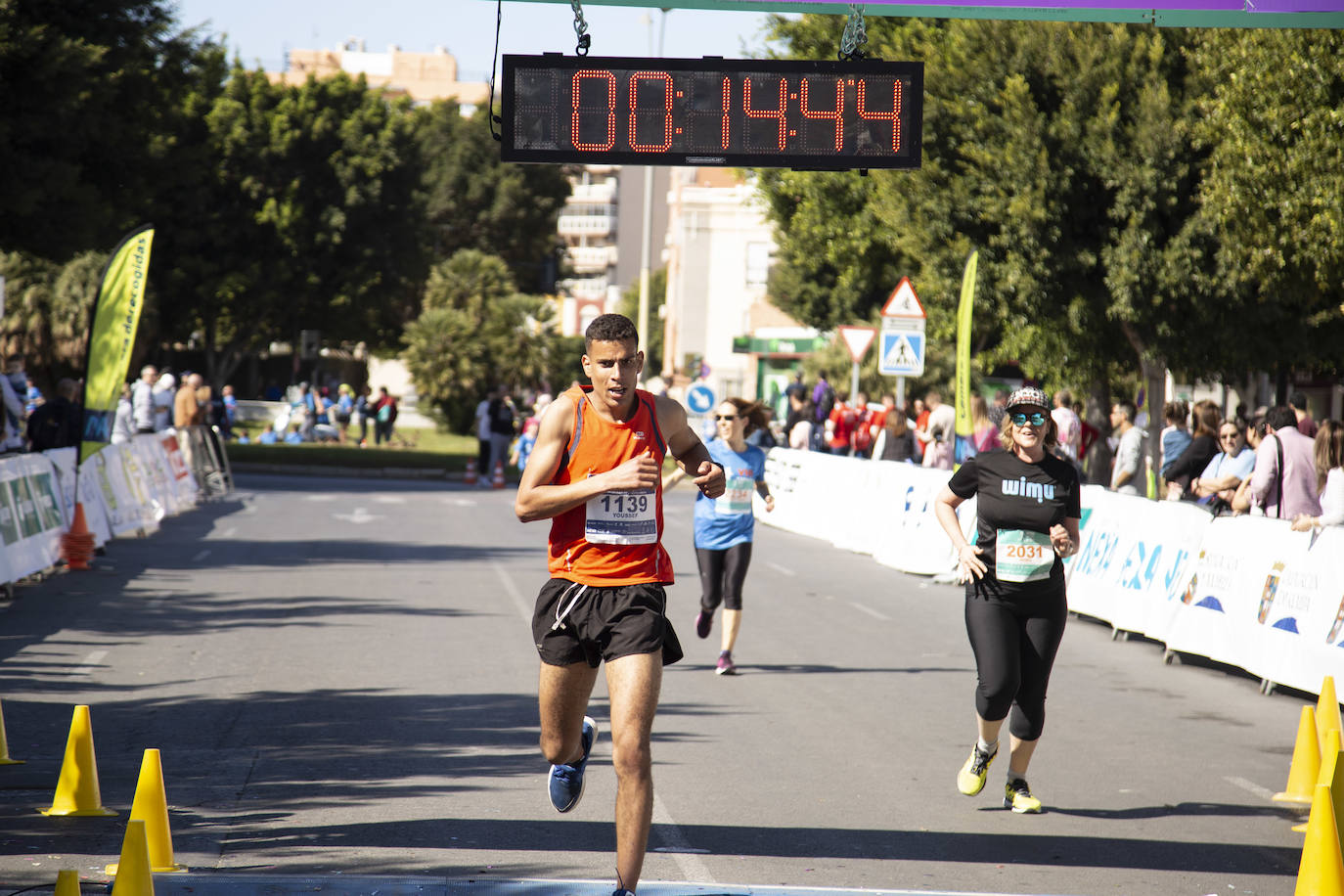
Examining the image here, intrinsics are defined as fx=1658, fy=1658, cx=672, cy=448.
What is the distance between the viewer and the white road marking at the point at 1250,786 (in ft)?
26.3

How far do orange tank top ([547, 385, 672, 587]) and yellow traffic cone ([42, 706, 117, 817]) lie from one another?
2373 mm

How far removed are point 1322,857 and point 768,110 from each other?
454 centimetres

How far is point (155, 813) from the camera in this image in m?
5.95

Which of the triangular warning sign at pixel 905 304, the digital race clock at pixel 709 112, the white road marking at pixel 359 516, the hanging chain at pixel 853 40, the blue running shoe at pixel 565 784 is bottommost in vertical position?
the white road marking at pixel 359 516

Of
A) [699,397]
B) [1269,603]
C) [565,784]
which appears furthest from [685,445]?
[699,397]

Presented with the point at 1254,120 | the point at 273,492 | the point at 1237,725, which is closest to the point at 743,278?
the point at 273,492

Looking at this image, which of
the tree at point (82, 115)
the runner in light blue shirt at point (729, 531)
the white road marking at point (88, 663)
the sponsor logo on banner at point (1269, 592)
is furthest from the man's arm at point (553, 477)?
the tree at point (82, 115)

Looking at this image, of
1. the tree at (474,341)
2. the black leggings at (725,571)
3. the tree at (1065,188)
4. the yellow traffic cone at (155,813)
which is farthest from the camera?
the tree at (474,341)

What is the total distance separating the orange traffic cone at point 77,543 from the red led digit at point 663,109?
404 inches

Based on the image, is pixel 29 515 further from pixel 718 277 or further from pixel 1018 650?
pixel 718 277

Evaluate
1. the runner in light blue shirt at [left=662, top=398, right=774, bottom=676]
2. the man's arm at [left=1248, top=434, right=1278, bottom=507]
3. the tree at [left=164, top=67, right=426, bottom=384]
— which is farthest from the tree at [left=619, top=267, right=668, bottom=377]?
the runner in light blue shirt at [left=662, top=398, right=774, bottom=676]

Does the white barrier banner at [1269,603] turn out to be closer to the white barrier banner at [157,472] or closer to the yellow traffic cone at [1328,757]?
the yellow traffic cone at [1328,757]

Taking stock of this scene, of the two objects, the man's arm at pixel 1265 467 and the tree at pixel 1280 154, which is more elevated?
the tree at pixel 1280 154

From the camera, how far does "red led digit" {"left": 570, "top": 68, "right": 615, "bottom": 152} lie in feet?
27.2
